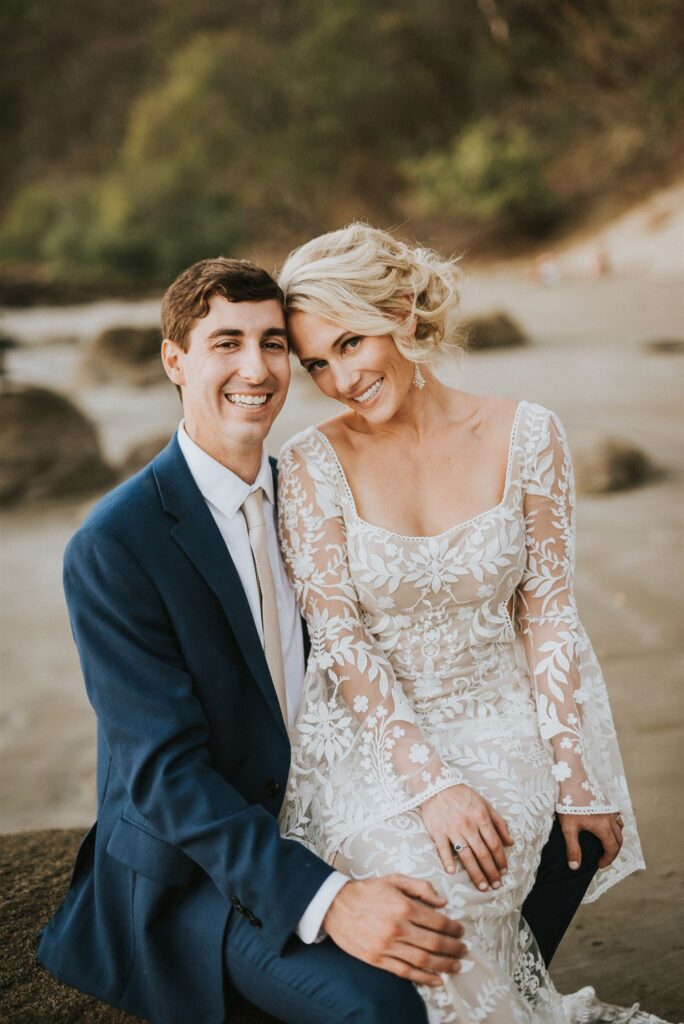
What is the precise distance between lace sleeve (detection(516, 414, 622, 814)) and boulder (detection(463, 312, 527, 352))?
30.1ft

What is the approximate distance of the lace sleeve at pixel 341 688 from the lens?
206 centimetres

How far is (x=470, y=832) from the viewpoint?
1.93 meters

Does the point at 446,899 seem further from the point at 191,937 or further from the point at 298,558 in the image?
the point at 298,558

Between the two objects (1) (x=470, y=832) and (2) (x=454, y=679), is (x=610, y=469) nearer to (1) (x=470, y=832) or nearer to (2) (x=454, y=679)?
(2) (x=454, y=679)

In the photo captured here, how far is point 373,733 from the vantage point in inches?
83.9

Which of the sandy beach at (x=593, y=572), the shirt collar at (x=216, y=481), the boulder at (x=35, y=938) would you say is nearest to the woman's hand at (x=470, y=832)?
the boulder at (x=35, y=938)

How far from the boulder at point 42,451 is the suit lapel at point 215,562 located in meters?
6.46

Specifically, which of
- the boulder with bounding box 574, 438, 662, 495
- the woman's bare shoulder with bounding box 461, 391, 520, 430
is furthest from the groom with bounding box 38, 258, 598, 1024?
the boulder with bounding box 574, 438, 662, 495

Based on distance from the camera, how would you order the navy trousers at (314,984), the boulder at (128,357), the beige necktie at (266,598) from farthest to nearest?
the boulder at (128,357), the beige necktie at (266,598), the navy trousers at (314,984)

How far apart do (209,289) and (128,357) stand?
380 inches

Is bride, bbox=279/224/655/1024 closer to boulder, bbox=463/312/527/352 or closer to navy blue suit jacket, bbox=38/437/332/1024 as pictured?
navy blue suit jacket, bbox=38/437/332/1024

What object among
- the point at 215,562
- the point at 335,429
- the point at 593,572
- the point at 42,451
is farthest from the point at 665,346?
the point at 215,562

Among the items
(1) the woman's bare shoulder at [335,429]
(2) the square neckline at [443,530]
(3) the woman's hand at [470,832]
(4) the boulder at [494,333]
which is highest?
(4) the boulder at [494,333]

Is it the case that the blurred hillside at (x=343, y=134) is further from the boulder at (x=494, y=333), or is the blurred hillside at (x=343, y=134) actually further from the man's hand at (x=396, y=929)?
the man's hand at (x=396, y=929)
